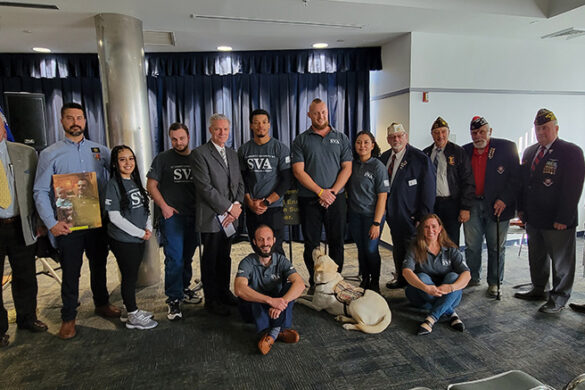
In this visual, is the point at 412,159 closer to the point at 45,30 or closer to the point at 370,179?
the point at 370,179

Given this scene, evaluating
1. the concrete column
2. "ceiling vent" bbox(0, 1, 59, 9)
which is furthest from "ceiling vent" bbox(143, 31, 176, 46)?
"ceiling vent" bbox(0, 1, 59, 9)

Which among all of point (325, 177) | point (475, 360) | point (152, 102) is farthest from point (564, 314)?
point (152, 102)

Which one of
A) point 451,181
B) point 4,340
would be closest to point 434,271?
point 451,181

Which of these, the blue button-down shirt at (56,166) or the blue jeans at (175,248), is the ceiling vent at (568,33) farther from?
the blue button-down shirt at (56,166)

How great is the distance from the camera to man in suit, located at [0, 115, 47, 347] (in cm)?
252

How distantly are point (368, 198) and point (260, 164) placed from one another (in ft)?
3.07

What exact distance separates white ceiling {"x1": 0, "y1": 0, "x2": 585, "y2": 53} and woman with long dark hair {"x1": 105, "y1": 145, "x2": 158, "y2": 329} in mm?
1530

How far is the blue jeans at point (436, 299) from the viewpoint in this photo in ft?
9.08

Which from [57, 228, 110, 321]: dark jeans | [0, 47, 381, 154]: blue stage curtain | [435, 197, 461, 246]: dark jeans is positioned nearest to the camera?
[57, 228, 110, 321]: dark jeans

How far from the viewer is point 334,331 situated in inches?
108

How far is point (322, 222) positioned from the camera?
330cm

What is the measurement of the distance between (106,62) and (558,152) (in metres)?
3.85

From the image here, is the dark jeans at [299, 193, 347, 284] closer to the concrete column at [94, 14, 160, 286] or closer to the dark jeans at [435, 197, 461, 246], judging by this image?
the dark jeans at [435, 197, 461, 246]

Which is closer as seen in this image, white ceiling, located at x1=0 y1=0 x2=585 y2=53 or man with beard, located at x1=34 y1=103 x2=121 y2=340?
man with beard, located at x1=34 y1=103 x2=121 y2=340
